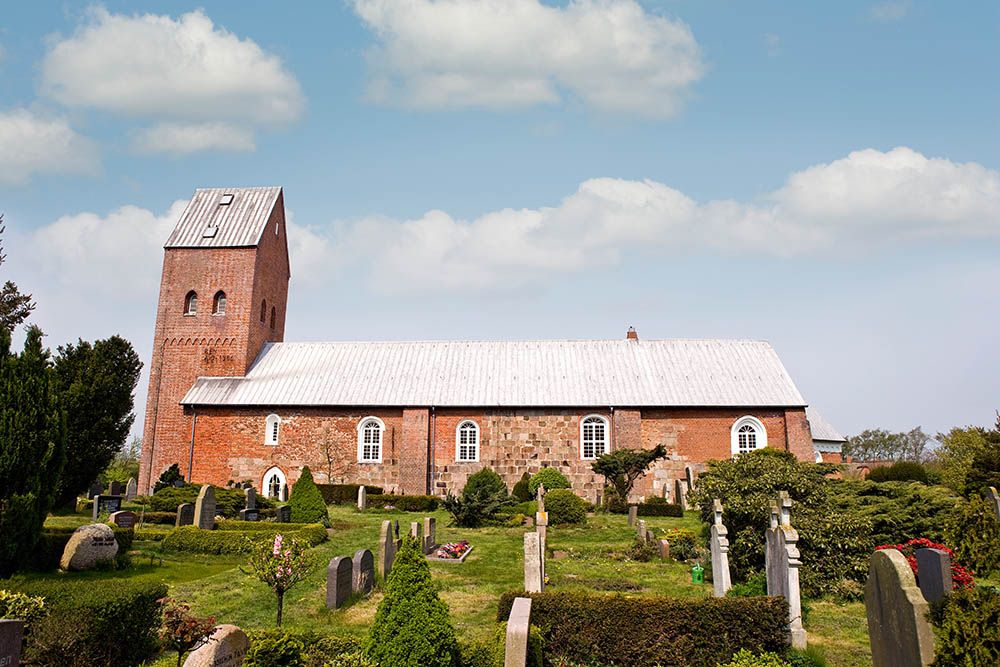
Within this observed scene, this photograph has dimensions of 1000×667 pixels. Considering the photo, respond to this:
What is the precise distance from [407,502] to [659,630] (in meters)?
17.0

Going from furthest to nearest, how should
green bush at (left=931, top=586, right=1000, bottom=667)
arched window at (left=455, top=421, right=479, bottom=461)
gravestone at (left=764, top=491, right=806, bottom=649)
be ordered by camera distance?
arched window at (left=455, top=421, right=479, bottom=461)
gravestone at (left=764, top=491, right=806, bottom=649)
green bush at (left=931, top=586, right=1000, bottom=667)

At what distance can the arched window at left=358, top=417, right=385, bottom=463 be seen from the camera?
2866cm

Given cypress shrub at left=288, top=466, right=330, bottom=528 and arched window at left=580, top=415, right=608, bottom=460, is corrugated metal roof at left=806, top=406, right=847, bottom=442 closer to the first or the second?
arched window at left=580, top=415, right=608, bottom=460

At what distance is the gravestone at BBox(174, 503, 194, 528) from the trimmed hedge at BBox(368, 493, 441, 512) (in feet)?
26.7

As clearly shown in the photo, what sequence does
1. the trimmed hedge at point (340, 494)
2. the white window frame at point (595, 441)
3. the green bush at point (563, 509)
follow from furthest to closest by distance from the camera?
the white window frame at point (595, 441)
the trimmed hedge at point (340, 494)
the green bush at point (563, 509)

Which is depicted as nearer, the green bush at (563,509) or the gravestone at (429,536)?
the gravestone at (429,536)

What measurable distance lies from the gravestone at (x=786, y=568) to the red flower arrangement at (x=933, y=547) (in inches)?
42.8

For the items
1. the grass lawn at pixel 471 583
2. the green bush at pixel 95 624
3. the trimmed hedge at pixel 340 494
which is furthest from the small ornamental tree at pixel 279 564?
the trimmed hedge at pixel 340 494

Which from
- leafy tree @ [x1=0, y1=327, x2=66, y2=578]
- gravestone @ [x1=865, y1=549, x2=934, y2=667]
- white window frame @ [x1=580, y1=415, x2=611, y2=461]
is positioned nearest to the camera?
gravestone @ [x1=865, y1=549, x2=934, y2=667]

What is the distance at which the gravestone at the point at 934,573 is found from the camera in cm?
566

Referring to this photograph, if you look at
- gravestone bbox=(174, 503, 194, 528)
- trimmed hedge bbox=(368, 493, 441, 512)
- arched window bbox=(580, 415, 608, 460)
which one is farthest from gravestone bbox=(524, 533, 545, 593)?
arched window bbox=(580, 415, 608, 460)

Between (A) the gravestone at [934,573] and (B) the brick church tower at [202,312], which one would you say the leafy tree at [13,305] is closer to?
(B) the brick church tower at [202,312]

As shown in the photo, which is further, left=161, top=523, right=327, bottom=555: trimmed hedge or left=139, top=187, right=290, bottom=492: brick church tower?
left=139, top=187, right=290, bottom=492: brick church tower

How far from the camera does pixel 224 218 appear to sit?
3203 cm
